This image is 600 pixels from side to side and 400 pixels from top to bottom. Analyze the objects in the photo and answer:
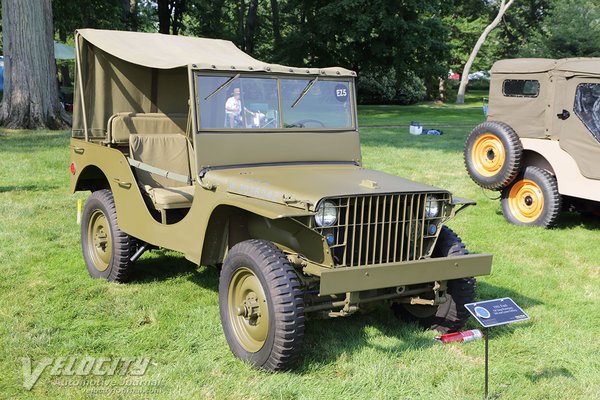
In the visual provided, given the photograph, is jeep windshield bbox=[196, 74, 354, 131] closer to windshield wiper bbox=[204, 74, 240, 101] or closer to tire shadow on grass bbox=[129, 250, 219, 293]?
windshield wiper bbox=[204, 74, 240, 101]

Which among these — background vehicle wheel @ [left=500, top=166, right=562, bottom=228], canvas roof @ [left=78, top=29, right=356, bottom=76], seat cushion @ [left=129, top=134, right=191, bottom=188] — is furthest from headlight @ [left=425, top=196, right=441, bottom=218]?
background vehicle wheel @ [left=500, top=166, right=562, bottom=228]

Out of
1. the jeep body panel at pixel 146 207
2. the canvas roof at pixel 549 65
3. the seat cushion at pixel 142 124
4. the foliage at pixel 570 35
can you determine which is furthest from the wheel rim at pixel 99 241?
the foliage at pixel 570 35

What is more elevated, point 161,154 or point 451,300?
point 161,154

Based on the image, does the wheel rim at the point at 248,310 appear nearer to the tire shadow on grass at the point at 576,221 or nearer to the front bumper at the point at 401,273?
the front bumper at the point at 401,273

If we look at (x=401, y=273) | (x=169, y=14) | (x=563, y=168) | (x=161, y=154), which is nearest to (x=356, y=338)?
(x=401, y=273)

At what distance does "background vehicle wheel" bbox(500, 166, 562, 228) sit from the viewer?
813cm

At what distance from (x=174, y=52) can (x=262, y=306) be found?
308cm

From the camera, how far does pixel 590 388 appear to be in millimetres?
4027

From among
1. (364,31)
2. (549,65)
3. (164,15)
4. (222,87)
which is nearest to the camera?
(222,87)

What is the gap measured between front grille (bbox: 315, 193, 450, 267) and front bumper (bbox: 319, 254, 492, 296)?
268 millimetres

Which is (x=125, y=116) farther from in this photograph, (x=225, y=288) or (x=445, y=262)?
(x=445, y=262)

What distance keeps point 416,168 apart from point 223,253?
337 inches

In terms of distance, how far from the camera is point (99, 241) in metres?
5.94

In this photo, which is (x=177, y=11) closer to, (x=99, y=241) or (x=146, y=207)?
(x=99, y=241)
